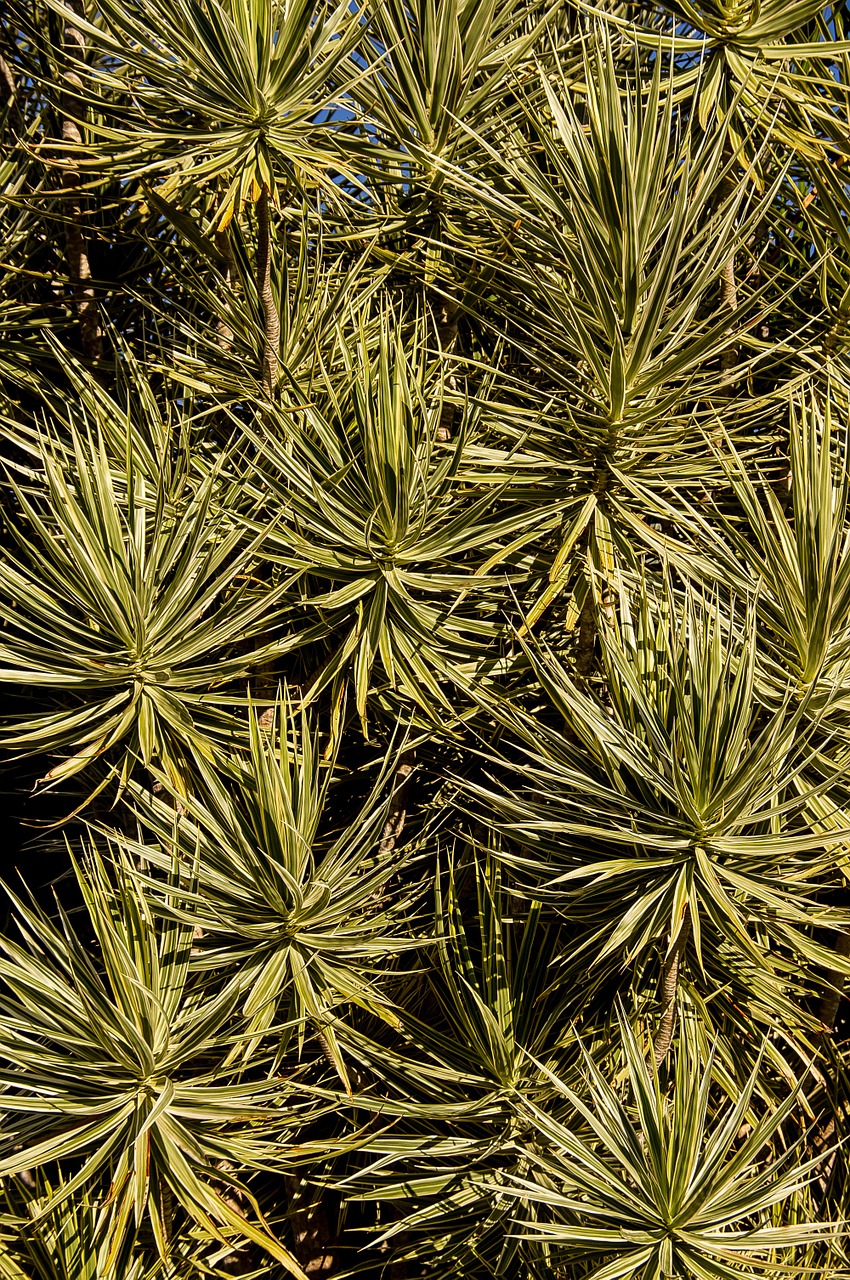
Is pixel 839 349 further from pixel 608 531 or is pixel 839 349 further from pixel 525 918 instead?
pixel 525 918

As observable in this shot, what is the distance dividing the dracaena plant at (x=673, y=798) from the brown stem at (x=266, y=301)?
29.1 inches

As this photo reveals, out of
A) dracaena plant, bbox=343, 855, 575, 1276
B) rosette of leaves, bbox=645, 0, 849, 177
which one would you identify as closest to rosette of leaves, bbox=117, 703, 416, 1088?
dracaena plant, bbox=343, 855, 575, 1276

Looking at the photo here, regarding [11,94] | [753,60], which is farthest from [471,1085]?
[11,94]

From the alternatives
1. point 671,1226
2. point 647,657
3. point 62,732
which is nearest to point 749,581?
point 647,657

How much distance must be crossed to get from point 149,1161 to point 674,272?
5.20 feet

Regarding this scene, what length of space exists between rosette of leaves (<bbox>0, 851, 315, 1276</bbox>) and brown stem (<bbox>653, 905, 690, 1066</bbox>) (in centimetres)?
61

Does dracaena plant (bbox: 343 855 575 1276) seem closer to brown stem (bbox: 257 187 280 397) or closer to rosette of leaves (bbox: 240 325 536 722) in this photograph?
rosette of leaves (bbox: 240 325 536 722)

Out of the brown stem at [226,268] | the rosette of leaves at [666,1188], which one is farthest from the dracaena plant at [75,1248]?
the brown stem at [226,268]

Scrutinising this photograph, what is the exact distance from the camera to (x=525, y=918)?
2.06 m

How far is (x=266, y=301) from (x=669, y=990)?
1307 millimetres

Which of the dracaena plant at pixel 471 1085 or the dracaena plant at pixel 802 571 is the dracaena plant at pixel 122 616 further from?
the dracaena plant at pixel 802 571

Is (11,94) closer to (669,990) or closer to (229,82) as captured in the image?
(229,82)

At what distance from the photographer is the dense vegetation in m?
1.64

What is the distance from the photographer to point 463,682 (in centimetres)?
195
